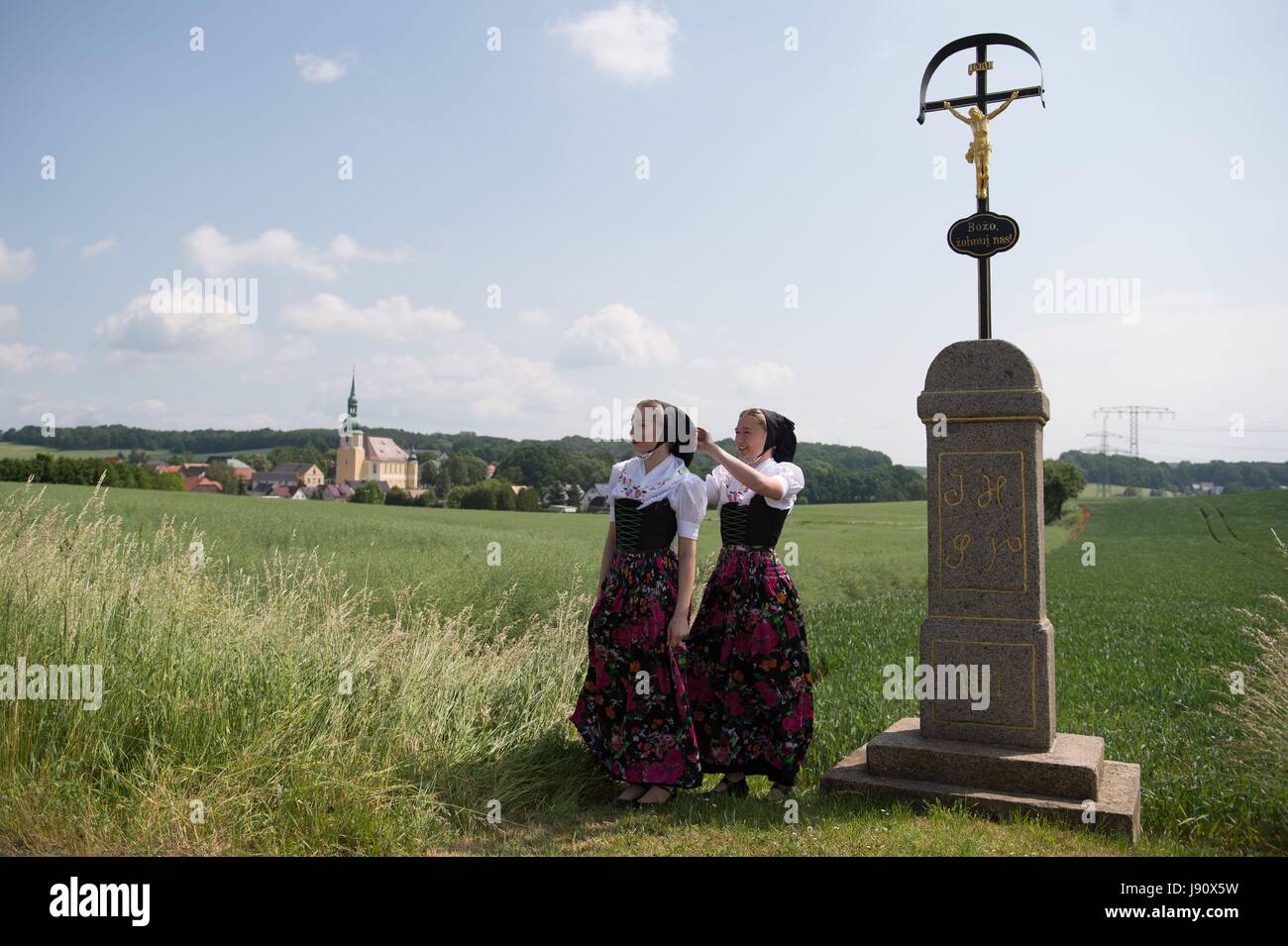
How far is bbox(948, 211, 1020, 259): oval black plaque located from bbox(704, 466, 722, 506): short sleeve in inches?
81.5

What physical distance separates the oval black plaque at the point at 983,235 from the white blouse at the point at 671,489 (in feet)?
7.32

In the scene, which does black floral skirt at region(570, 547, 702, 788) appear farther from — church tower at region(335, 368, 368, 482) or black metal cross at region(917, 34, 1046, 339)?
church tower at region(335, 368, 368, 482)

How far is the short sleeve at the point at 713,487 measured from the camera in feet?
15.3

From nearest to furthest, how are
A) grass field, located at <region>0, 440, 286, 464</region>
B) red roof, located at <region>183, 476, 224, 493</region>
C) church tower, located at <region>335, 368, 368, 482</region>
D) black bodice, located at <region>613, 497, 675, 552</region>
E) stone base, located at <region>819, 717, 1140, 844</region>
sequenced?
stone base, located at <region>819, 717, 1140, 844</region> < black bodice, located at <region>613, 497, 675, 552</region> < grass field, located at <region>0, 440, 286, 464</region> < red roof, located at <region>183, 476, 224, 493</region> < church tower, located at <region>335, 368, 368, 482</region>

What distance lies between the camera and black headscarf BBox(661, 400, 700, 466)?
4.53 m

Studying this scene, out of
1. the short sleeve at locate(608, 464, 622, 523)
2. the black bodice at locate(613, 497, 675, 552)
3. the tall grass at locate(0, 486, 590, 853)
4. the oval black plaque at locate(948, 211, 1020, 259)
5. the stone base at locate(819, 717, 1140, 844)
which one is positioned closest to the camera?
the tall grass at locate(0, 486, 590, 853)

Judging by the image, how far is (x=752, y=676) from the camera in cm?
463

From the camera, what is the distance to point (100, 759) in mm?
3877

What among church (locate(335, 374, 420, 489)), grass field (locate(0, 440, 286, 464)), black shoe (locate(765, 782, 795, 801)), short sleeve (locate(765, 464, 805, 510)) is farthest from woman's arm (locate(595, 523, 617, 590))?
church (locate(335, 374, 420, 489))

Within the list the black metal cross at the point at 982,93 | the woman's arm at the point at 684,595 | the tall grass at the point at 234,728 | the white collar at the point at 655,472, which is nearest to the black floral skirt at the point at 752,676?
the woman's arm at the point at 684,595

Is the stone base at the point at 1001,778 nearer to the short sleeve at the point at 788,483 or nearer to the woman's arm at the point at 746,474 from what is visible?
the short sleeve at the point at 788,483
